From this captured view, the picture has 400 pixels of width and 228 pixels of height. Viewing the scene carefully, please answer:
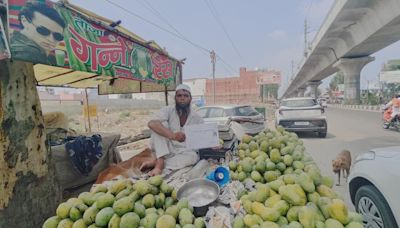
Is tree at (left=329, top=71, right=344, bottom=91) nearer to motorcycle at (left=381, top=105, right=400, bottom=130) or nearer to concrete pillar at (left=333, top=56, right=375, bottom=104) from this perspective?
concrete pillar at (left=333, top=56, right=375, bottom=104)

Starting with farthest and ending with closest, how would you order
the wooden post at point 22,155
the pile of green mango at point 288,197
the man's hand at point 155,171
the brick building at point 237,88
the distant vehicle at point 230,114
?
1. the brick building at point 237,88
2. the distant vehicle at point 230,114
3. the man's hand at point 155,171
4. the wooden post at point 22,155
5. the pile of green mango at point 288,197

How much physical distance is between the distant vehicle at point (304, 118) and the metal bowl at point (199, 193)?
372 inches

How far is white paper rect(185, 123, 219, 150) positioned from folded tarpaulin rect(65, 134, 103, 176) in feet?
6.88

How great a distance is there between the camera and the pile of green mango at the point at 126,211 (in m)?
1.67

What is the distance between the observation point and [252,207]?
1.80m

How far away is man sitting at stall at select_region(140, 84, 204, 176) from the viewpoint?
3342mm

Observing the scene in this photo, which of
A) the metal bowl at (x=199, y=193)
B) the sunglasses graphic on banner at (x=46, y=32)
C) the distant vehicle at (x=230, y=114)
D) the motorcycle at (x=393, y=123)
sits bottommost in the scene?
the motorcycle at (x=393, y=123)

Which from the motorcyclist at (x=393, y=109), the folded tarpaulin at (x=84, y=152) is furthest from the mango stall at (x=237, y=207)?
the motorcyclist at (x=393, y=109)

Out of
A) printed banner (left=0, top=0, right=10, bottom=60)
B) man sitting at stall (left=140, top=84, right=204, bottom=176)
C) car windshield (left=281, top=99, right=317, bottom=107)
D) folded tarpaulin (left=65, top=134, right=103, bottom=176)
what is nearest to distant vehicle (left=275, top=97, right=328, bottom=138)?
car windshield (left=281, top=99, right=317, bottom=107)

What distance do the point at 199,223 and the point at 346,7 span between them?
1521 centimetres

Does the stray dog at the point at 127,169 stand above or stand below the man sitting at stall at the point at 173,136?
below

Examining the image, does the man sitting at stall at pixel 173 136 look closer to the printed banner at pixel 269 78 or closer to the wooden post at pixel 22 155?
the wooden post at pixel 22 155

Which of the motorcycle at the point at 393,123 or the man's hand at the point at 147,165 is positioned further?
the motorcycle at the point at 393,123

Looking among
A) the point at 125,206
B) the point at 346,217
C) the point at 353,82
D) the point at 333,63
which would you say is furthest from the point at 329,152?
the point at 353,82
